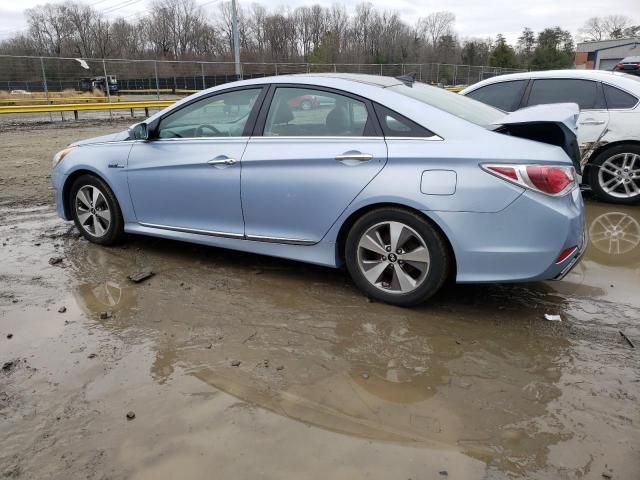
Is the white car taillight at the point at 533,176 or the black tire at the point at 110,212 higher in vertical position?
the white car taillight at the point at 533,176

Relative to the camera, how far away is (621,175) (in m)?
6.47

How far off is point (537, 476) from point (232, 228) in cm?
284

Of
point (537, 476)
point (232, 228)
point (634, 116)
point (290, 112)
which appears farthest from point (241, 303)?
point (634, 116)

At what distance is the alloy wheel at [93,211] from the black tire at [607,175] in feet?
18.5

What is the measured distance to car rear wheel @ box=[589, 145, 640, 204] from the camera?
21.1 ft

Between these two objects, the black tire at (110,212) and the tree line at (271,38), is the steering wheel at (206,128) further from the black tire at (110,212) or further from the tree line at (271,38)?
the tree line at (271,38)

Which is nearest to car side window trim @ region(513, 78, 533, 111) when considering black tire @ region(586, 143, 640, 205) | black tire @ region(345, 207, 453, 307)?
black tire @ region(586, 143, 640, 205)

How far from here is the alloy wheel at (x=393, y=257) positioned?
3580 mm

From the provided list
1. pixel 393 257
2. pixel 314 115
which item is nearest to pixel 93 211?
pixel 314 115

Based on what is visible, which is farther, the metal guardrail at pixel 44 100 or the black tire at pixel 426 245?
the metal guardrail at pixel 44 100

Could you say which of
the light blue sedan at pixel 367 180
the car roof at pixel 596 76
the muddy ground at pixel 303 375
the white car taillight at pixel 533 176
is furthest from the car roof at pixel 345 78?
the car roof at pixel 596 76

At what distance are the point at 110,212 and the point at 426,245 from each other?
305 centimetres

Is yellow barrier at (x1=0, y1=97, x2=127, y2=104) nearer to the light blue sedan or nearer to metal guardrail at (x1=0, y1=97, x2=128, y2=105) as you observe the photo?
metal guardrail at (x1=0, y1=97, x2=128, y2=105)

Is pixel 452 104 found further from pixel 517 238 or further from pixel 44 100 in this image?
pixel 44 100
